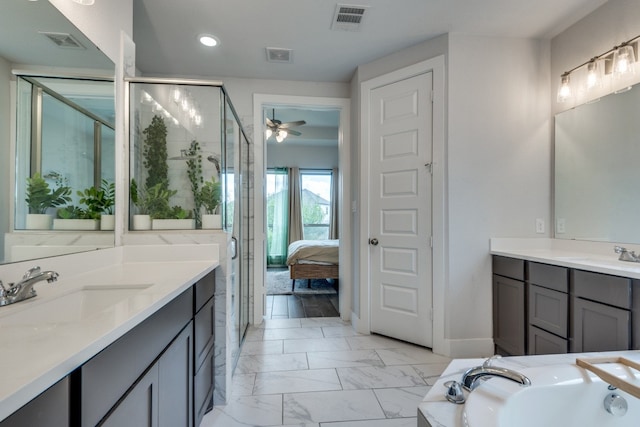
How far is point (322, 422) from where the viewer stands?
1564 millimetres

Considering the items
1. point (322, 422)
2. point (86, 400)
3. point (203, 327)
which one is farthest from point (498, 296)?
point (86, 400)

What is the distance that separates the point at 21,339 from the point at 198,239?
1086 mm

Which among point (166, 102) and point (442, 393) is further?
point (166, 102)

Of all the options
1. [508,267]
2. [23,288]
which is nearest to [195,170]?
[23,288]

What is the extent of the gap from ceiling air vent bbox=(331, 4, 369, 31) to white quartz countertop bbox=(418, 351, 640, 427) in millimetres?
2254

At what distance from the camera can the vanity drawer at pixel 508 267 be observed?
2004 millimetres

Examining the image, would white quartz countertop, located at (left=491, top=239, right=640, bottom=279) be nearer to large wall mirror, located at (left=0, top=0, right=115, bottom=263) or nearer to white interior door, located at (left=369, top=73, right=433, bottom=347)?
white interior door, located at (left=369, top=73, right=433, bottom=347)

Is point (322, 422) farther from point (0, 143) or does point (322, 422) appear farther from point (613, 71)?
point (613, 71)

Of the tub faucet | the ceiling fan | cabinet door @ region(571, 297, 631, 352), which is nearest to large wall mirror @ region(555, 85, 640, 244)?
cabinet door @ region(571, 297, 631, 352)

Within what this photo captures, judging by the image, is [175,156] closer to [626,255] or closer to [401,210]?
[401,210]

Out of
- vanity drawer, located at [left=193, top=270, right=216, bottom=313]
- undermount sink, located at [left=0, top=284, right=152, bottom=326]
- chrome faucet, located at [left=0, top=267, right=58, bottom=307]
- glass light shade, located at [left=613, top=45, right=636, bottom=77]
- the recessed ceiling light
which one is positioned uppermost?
the recessed ceiling light

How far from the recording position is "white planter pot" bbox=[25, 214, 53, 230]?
1.02 meters

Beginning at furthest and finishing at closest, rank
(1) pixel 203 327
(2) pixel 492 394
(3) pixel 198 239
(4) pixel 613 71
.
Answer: (4) pixel 613 71 → (3) pixel 198 239 → (1) pixel 203 327 → (2) pixel 492 394

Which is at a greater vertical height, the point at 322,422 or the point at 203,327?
the point at 203,327
